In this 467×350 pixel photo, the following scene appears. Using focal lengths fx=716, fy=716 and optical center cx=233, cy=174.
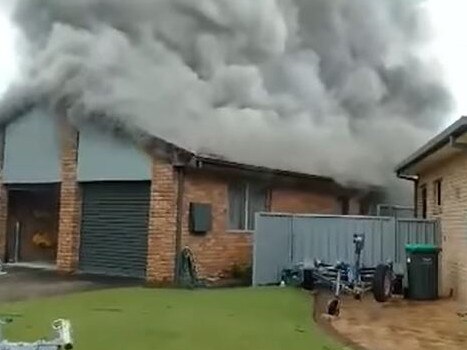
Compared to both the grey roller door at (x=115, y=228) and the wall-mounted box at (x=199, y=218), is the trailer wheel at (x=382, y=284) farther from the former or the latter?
the grey roller door at (x=115, y=228)

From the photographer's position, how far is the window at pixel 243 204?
14.4 meters

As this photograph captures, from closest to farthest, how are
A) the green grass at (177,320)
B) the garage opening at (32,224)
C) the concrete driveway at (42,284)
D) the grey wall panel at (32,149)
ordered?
the green grass at (177,320) < the concrete driveway at (42,284) < the grey wall panel at (32,149) < the garage opening at (32,224)

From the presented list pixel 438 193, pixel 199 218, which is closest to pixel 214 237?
pixel 199 218

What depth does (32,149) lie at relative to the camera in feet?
50.6

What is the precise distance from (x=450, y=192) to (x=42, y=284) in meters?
7.11

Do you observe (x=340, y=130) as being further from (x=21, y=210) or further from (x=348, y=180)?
(x=21, y=210)

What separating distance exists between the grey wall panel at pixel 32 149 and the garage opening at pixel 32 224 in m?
0.50

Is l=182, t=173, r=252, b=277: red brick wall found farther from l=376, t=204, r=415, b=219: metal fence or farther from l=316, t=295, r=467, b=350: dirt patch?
l=376, t=204, r=415, b=219: metal fence

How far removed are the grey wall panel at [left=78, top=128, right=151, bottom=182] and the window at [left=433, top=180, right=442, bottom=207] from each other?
17.8 ft

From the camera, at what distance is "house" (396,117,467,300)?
10.5 metres

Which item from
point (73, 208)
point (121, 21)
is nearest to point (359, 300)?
point (73, 208)

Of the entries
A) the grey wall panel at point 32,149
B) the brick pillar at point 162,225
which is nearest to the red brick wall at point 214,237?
the brick pillar at point 162,225

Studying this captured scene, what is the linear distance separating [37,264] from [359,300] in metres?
7.91

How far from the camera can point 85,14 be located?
60.2 feet
